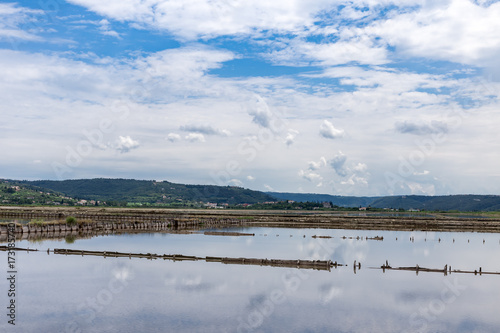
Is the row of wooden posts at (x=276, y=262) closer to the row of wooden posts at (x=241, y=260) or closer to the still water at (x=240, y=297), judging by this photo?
the row of wooden posts at (x=241, y=260)

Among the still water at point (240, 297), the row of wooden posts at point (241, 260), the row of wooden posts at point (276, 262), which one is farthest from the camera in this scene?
the row of wooden posts at point (241, 260)

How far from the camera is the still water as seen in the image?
69.9 ft

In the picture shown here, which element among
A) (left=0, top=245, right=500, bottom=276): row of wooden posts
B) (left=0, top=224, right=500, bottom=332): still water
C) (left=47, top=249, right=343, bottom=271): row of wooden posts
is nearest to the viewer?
(left=0, top=224, right=500, bottom=332): still water

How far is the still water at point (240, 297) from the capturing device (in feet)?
69.9

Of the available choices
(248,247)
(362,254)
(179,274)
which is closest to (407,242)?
(362,254)

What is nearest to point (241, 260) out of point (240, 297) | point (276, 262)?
point (276, 262)

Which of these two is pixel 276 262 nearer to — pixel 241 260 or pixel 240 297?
pixel 241 260

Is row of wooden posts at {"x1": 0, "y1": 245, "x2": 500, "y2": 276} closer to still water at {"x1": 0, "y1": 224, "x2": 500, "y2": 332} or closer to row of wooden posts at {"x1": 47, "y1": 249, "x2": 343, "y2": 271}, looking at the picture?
row of wooden posts at {"x1": 47, "y1": 249, "x2": 343, "y2": 271}

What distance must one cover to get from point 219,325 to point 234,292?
6555mm

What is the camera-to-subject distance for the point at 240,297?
26.5m

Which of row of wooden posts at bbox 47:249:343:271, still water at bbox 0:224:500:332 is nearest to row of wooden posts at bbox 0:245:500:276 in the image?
row of wooden posts at bbox 47:249:343:271

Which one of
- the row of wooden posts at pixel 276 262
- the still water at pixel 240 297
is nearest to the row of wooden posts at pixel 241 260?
the row of wooden posts at pixel 276 262

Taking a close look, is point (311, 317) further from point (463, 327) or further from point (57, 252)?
point (57, 252)

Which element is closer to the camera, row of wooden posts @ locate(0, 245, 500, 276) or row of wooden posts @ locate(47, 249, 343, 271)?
row of wooden posts @ locate(0, 245, 500, 276)
